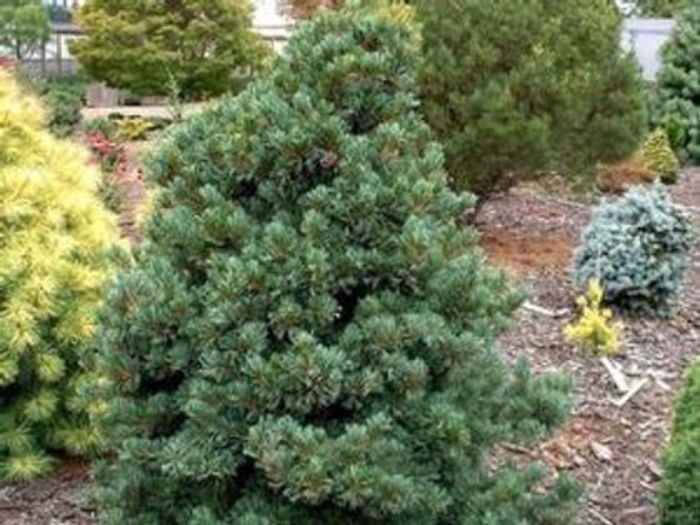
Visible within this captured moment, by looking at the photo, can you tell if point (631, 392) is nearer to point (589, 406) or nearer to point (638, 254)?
point (589, 406)

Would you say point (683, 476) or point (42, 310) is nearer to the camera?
point (683, 476)

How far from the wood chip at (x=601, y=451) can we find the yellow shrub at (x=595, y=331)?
86cm

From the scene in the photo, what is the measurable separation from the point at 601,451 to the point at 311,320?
2318 mm

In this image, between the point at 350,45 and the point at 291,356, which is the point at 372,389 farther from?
the point at 350,45

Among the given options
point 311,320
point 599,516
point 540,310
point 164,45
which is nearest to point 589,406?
point 599,516

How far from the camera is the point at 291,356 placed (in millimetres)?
2967

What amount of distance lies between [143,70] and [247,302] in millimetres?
16688

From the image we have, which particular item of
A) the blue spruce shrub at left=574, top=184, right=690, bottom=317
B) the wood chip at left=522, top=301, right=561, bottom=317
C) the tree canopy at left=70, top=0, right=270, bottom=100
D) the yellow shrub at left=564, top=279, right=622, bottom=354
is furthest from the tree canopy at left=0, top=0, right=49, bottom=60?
the yellow shrub at left=564, top=279, right=622, bottom=354

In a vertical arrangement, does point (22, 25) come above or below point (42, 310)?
below

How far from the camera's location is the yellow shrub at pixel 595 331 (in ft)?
19.1

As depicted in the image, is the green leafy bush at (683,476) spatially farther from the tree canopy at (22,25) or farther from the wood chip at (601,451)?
the tree canopy at (22,25)

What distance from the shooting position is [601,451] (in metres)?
5.00

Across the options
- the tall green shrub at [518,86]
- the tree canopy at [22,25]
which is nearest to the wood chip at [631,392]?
the tall green shrub at [518,86]

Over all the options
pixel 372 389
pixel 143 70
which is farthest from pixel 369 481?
pixel 143 70
